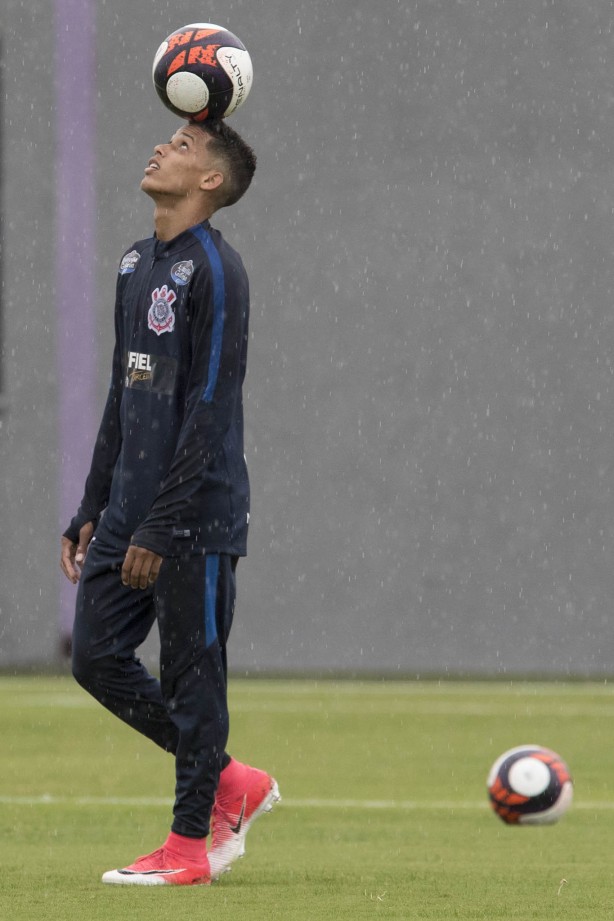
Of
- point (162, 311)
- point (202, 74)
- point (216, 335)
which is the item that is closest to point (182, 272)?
point (162, 311)

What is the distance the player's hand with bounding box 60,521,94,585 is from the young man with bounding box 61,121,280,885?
17 centimetres

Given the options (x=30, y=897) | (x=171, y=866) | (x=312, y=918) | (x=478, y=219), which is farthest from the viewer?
(x=478, y=219)

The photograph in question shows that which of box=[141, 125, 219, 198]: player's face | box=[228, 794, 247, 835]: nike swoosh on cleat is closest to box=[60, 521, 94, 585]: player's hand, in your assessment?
box=[228, 794, 247, 835]: nike swoosh on cleat

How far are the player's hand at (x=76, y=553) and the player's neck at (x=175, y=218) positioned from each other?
0.97m

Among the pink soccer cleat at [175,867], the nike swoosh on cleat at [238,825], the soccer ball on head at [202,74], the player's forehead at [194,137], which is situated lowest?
the pink soccer cleat at [175,867]

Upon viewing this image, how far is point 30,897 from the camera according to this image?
5125 mm

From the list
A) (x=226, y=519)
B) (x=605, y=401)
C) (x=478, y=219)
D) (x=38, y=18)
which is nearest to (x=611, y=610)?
(x=605, y=401)

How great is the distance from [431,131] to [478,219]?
88 centimetres

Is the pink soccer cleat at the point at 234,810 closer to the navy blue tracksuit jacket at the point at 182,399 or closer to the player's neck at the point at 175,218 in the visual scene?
the navy blue tracksuit jacket at the point at 182,399

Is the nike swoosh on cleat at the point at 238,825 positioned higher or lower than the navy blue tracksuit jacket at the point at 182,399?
lower

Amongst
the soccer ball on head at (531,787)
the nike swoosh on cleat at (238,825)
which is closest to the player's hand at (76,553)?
the nike swoosh on cleat at (238,825)

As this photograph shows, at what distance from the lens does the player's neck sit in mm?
5680

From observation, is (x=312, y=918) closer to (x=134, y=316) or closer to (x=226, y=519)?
(x=226, y=519)

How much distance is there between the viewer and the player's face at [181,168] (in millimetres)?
5695
